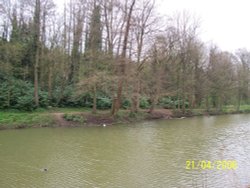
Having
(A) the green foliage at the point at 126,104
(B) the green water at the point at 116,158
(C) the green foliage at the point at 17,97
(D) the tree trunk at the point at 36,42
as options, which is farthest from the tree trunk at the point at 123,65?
(D) the tree trunk at the point at 36,42

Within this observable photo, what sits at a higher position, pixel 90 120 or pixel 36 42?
pixel 36 42

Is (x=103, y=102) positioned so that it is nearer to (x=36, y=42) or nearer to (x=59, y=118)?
(x=59, y=118)

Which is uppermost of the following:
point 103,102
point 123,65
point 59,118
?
point 123,65

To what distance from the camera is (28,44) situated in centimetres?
2264

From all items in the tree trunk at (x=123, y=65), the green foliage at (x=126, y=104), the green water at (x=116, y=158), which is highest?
the tree trunk at (x=123, y=65)

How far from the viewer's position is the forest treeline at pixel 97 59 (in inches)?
797

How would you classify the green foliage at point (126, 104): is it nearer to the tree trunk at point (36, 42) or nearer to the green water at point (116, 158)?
the tree trunk at point (36, 42)

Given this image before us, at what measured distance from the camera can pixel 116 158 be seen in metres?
10.0

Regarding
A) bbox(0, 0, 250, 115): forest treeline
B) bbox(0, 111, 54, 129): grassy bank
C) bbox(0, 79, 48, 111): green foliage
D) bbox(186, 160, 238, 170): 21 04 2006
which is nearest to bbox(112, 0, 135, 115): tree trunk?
bbox(0, 0, 250, 115): forest treeline

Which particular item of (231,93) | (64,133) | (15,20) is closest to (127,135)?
(64,133)

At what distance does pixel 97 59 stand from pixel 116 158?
11.8 meters

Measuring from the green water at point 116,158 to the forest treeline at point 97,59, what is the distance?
5.51 m

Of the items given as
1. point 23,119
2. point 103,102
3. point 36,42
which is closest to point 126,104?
point 103,102

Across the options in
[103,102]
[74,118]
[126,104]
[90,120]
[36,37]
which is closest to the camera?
[74,118]
